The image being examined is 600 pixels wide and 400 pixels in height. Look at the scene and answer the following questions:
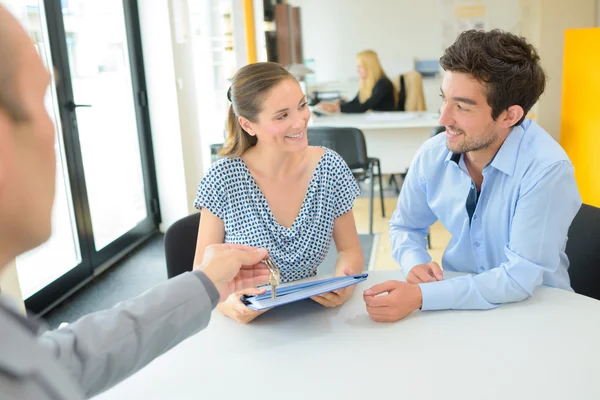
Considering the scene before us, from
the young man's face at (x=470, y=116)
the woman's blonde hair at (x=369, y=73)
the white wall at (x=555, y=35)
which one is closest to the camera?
the young man's face at (x=470, y=116)

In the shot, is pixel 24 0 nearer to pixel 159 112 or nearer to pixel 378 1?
pixel 159 112

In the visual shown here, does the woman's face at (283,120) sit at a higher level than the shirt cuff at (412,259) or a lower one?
higher

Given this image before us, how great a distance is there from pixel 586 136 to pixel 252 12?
4.02 m

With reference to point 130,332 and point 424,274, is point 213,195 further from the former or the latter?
Result: point 130,332

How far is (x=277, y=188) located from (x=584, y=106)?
2.69 m

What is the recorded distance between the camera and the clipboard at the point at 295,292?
122 cm

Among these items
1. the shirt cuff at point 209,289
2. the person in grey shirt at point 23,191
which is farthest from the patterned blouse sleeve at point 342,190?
the person in grey shirt at point 23,191

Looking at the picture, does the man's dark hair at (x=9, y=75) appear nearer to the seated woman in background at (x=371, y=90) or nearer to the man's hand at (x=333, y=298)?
the man's hand at (x=333, y=298)

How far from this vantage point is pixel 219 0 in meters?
5.55

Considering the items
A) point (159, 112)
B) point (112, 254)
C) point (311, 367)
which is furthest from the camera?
point (159, 112)

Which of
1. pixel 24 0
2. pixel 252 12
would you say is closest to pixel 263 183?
pixel 24 0

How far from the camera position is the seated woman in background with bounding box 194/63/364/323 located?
178cm

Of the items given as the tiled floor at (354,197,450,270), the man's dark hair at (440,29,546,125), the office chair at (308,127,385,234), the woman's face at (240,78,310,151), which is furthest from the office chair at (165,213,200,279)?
the office chair at (308,127,385,234)

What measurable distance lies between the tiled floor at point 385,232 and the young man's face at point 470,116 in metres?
2.01
